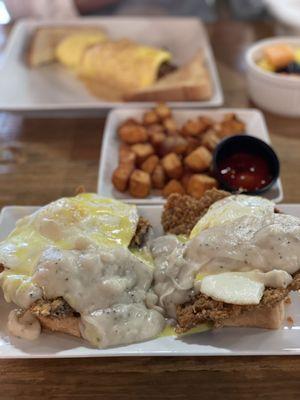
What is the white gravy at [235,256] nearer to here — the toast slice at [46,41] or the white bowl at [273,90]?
the white bowl at [273,90]

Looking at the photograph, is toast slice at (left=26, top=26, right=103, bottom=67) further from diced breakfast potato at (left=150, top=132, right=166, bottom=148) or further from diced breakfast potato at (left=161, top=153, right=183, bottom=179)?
diced breakfast potato at (left=161, top=153, right=183, bottom=179)

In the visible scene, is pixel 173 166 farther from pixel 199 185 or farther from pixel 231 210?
pixel 231 210

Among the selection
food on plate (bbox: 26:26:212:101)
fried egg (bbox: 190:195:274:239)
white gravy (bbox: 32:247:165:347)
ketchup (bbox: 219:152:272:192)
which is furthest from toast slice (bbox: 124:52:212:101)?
→ white gravy (bbox: 32:247:165:347)

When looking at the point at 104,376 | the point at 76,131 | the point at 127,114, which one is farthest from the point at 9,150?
the point at 104,376

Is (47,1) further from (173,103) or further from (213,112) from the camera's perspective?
(213,112)

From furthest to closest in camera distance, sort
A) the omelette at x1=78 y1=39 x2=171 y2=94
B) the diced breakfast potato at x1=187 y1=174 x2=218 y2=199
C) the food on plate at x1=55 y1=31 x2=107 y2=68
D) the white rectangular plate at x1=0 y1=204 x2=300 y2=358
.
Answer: the food on plate at x1=55 y1=31 x2=107 y2=68, the omelette at x1=78 y1=39 x2=171 y2=94, the diced breakfast potato at x1=187 y1=174 x2=218 y2=199, the white rectangular plate at x1=0 y1=204 x2=300 y2=358

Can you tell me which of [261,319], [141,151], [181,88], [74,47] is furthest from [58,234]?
[74,47]
